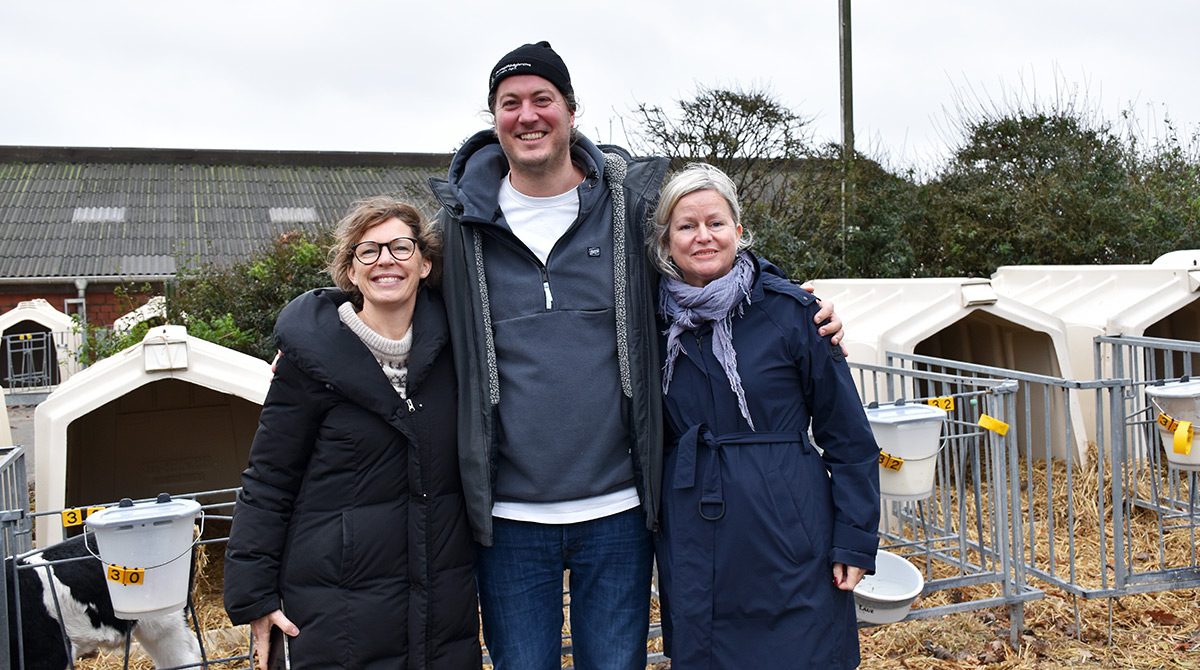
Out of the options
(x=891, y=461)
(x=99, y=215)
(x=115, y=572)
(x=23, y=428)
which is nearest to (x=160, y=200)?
(x=99, y=215)

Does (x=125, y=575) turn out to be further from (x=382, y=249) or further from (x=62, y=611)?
(x=382, y=249)

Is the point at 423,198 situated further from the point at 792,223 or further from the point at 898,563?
the point at 898,563

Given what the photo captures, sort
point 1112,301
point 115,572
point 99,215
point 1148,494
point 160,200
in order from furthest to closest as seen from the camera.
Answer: point 160,200, point 99,215, point 1112,301, point 1148,494, point 115,572

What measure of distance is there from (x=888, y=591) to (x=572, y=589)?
1.59m

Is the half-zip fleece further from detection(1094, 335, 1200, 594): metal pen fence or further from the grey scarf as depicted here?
detection(1094, 335, 1200, 594): metal pen fence

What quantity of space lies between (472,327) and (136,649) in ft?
9.84

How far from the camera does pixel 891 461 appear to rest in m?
3.32

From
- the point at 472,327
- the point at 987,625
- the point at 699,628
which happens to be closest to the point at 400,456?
the point at 472,327

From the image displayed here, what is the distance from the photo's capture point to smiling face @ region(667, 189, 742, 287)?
232 centimetres

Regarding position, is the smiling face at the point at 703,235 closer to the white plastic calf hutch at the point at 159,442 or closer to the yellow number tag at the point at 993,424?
the yellow number tag at the point at 993,424

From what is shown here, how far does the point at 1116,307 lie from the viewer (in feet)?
20.6

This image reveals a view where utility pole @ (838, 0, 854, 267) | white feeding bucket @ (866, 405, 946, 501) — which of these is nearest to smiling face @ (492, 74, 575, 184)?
white feeding bucket @ (866, 405, 946, 501)

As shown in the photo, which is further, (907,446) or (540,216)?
(907,446)

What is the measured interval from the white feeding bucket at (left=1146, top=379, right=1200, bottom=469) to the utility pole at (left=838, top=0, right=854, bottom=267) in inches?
243
